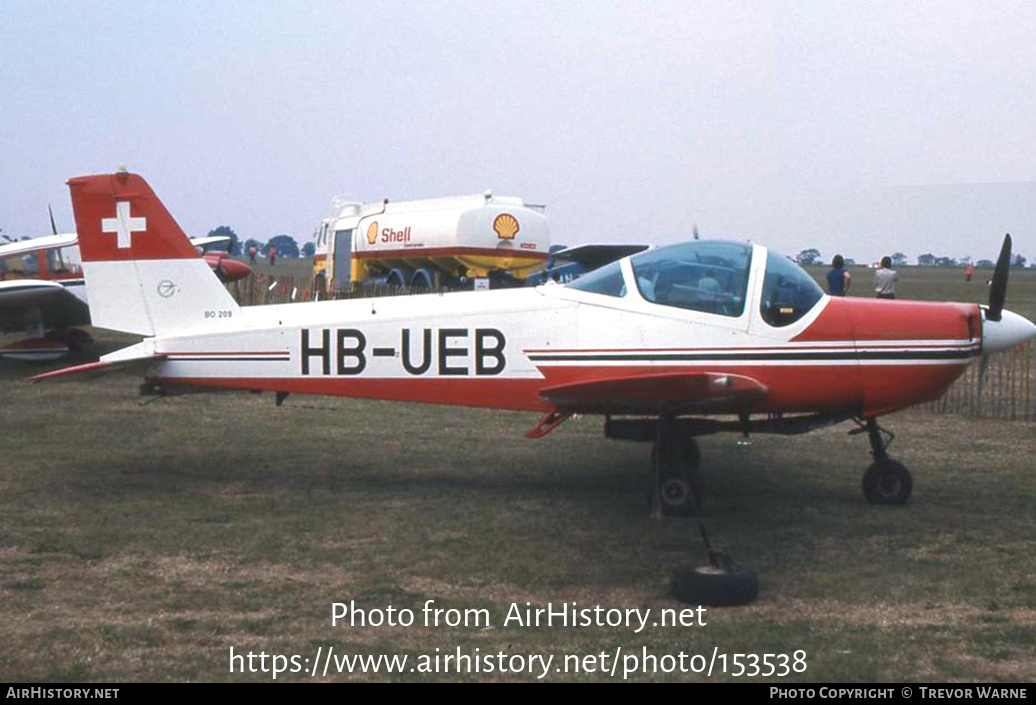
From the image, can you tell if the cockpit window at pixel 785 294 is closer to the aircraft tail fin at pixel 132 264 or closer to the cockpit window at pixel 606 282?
the cockpit window at pixel 606 282

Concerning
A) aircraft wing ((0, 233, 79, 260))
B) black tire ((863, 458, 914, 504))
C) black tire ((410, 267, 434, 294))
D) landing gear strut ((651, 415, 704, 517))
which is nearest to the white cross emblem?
landing gear strut ((651, 415, 704, 517))

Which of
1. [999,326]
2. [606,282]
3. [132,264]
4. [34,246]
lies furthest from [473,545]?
[34,246]

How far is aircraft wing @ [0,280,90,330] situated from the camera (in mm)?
15188

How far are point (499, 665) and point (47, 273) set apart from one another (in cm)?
1432

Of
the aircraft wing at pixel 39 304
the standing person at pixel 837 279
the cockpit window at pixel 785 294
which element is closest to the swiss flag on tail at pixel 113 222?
the cockpit window at pixel 785 294

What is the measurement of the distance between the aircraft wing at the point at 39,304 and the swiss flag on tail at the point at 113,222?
754cm

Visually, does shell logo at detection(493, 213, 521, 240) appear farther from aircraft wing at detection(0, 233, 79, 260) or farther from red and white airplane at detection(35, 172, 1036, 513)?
red and white airplane at detection(35, 172, 1036, 513)

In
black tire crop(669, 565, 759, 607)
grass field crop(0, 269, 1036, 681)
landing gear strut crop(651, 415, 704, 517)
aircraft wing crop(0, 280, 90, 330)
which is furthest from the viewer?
aircraft wing crop(0, 280, 90, 330)

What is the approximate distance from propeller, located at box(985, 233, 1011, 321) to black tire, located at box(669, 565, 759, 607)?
3151 mm

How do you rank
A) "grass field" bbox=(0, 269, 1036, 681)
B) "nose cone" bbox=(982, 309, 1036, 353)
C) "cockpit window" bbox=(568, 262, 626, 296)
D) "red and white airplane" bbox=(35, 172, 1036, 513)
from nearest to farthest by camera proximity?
"grass field" bbox=(0, 269, 1036, 681)
"red and white airplane" bbox=(35, 172, 1036, 513)
"nose cone" bbox=(982, 309, 1036, 353)
"cockpit window" bbox=(568, 262, 626, 296)

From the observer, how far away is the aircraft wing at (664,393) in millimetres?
6727

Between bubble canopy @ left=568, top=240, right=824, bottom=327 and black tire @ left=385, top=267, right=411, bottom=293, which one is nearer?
bubble canopy @ left=568, top=240, right=824, bottom=327

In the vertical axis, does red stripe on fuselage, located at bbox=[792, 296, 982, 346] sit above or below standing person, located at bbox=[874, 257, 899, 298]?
above

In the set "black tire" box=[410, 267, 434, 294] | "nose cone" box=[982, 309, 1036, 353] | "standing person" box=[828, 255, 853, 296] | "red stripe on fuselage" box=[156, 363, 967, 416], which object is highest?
"nose cone" box=[982, 309, 1036, 353]
